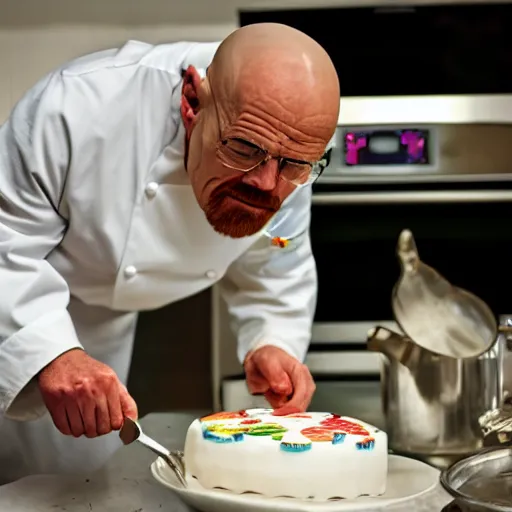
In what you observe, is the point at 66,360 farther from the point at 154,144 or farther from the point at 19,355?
the point at 154,144

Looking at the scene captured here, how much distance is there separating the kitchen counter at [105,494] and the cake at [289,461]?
61mm

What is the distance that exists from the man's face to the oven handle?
577mm

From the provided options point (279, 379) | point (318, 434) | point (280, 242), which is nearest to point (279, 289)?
point (280, 242)

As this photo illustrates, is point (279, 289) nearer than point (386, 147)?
Yes

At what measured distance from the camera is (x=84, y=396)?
1.00m

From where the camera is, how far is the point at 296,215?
137 centimetres

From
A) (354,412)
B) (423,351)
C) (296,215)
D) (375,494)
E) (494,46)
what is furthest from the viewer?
(494,46)

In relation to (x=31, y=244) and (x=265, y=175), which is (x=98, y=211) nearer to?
(x=31, y=244)

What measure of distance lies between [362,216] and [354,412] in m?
0.46

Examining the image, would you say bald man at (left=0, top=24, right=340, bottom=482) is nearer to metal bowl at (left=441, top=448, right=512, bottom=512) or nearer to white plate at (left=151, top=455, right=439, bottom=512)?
white plate at (left=151, top=455, right=439, bottom=512)

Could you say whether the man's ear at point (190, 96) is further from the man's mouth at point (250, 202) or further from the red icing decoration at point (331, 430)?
the red icing decoration at point (331, 430)

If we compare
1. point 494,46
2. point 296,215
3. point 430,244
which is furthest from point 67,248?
point 494,46

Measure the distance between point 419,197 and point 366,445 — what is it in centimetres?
82

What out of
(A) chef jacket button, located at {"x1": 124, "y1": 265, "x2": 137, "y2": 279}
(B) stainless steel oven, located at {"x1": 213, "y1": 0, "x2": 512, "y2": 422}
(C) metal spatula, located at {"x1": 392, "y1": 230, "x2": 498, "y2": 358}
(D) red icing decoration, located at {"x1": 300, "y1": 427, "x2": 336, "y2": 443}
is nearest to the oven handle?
(B) stainless steel oven, located at {"x1": 213, "y1": 0, "x2": 512, "y2": 422}
